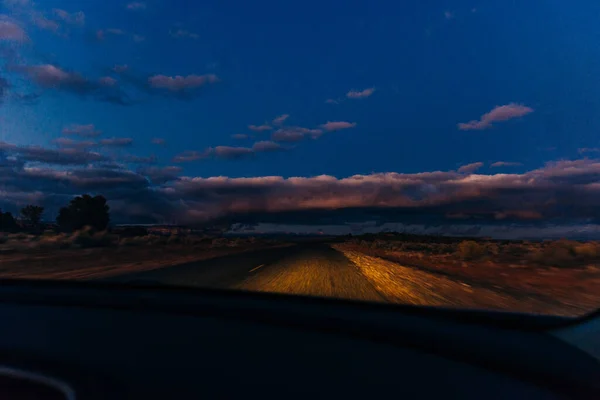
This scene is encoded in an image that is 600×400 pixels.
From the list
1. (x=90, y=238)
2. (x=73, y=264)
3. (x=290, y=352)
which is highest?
(x=290, y=352)

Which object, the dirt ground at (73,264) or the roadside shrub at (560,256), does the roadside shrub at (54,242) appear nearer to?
the dirt ground at (73,264)

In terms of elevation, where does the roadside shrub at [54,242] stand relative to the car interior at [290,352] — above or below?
below

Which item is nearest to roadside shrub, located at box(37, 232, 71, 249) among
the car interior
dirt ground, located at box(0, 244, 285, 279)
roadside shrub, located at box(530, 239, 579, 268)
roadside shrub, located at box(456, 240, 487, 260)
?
dirt ground, located at box(0, 244, 285, 279)

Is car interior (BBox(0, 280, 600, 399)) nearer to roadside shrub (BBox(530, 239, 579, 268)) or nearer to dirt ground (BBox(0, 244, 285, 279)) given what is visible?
dirt ground (BBox(0, 244, 285, 279))

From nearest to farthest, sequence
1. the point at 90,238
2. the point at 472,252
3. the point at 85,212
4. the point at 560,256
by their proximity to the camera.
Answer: the point at 560,256 → the point at 85,212 → the point at 472,252 → the point at 90,238

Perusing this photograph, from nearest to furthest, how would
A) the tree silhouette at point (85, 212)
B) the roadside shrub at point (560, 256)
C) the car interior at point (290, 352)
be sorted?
Result: the car interior at point (290, 352) → the roadside shrub at point (560, 256) → the tree silhouette at point (85, 212)

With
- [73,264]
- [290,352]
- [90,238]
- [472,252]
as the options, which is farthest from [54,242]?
[290,352]

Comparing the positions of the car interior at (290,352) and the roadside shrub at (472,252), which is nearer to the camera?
the car interior at (290,352)

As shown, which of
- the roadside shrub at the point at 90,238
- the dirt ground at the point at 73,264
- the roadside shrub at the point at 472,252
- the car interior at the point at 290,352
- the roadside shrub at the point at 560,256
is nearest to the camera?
the car interior at the point at 290,352

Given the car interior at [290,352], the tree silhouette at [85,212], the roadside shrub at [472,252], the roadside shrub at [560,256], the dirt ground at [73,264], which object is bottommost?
the roadside shrub at [472,252]

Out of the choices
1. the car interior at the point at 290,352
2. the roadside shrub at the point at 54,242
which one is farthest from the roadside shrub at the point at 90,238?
the car interior at the point at 290,352

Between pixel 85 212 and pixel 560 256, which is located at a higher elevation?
pixel 85 212

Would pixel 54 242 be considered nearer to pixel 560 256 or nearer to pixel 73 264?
pixel 73 264

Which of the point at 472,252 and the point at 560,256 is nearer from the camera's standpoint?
the point at 560,256
